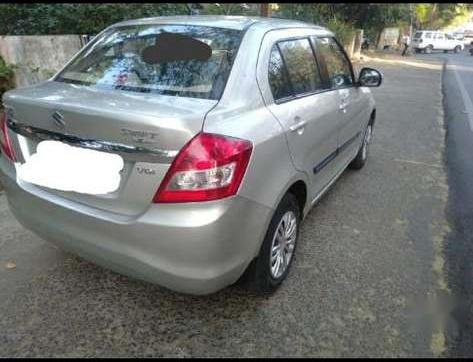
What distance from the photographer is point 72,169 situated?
2.30 m

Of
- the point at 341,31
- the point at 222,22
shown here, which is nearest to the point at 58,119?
the point at 222,22

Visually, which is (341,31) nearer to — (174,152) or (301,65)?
(301,65)

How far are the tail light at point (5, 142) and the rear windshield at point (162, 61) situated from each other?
1.42 feet

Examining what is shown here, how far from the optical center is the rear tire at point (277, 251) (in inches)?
103

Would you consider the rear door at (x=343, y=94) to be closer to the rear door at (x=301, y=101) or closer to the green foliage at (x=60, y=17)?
the rear door at (x=301, y=101)

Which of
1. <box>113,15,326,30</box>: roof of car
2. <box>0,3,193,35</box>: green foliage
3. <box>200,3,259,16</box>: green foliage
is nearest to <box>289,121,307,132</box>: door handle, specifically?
<box>113,15,326,30</box>: roof of car

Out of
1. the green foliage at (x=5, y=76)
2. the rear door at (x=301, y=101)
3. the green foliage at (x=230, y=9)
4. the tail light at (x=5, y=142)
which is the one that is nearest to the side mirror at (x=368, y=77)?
the rear door at (x=301, y=101)

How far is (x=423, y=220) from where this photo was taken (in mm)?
4102

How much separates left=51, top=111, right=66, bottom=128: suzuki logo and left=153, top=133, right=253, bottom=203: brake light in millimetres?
626

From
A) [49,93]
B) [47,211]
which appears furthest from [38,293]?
[49,93]

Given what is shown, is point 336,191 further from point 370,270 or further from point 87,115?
point 87,115

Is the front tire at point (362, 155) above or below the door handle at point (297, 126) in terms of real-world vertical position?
below

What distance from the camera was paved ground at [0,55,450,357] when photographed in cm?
244

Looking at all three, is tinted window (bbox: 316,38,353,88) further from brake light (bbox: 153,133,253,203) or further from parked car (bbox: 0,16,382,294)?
brake light (bbox: 153,133,253,203)
